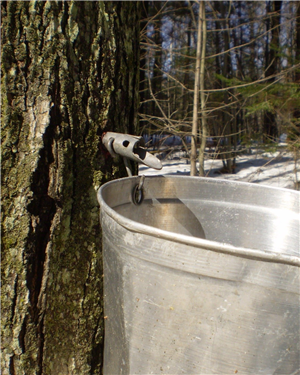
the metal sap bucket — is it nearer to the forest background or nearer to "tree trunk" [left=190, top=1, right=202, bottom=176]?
the forest background

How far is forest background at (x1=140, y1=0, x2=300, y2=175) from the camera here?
3.65 meters

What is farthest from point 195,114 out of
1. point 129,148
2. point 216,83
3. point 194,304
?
point 216,83

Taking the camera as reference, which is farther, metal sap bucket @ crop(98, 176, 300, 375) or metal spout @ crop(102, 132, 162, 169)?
metal spout @ crop(102, 132, 162, 169)

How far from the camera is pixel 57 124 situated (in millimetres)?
927

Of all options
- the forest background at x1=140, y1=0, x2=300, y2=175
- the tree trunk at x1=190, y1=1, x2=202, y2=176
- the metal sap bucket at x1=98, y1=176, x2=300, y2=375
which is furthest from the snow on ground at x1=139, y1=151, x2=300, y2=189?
the metal sap bucket at x1=98, y1=176, x2=300, y2=375

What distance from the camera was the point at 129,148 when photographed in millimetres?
895

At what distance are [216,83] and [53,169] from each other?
886 cm

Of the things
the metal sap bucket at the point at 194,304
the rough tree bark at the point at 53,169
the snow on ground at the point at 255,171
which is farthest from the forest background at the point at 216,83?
the metal sap bucket at the point at 194,304

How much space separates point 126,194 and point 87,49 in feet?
1.47

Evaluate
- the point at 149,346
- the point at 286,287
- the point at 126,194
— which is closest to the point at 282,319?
the point at 286,287

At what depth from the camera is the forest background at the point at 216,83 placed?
144 inches

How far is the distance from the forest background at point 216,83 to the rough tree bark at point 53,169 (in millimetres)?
2323

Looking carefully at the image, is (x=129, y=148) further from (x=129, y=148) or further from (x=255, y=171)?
(x=255, y=171)

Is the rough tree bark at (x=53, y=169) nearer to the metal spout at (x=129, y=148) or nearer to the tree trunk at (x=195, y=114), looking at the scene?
the metal spout at (x=129, y=148)
